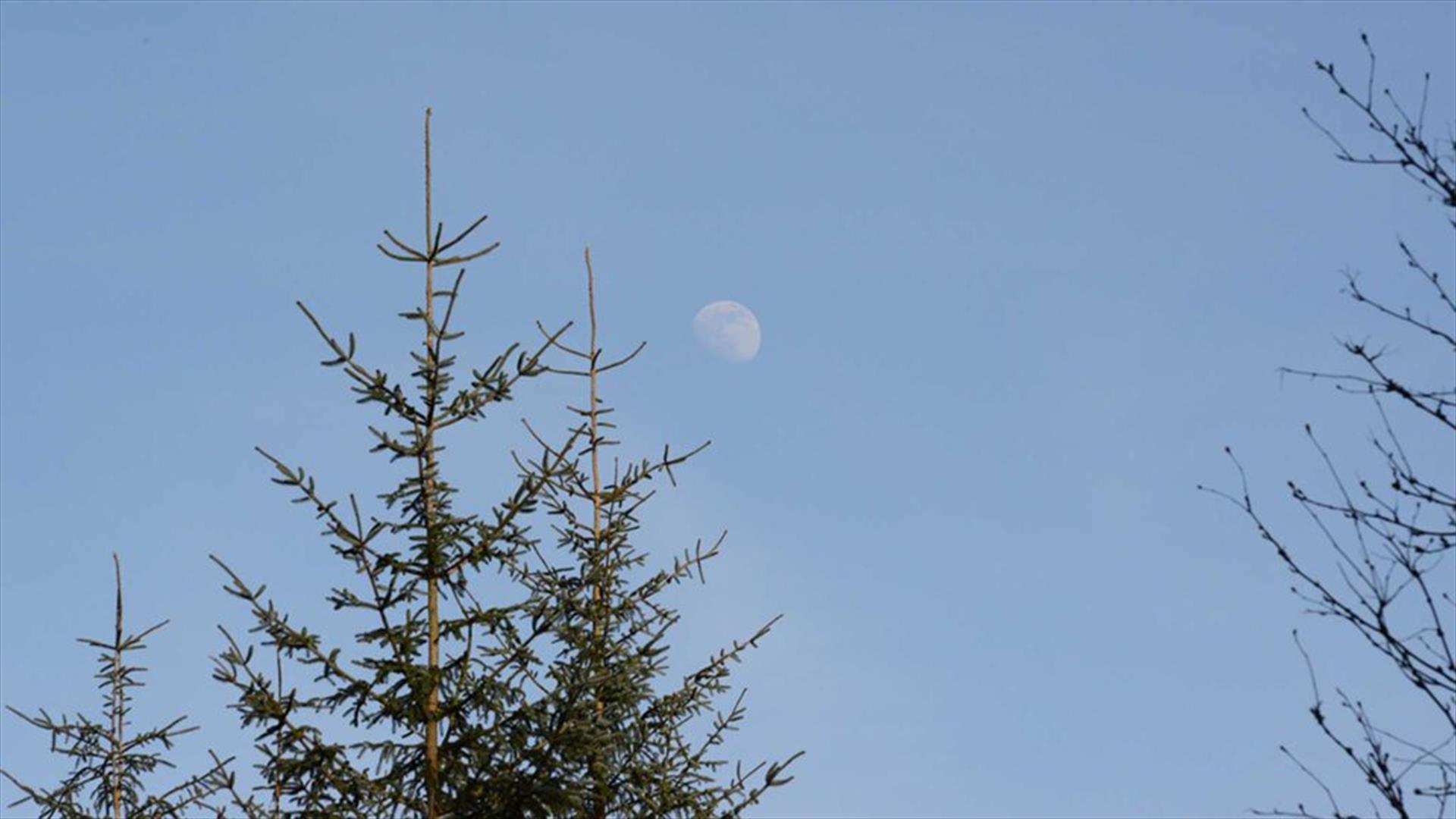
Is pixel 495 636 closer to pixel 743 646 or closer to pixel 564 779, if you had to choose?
pixel 564 779

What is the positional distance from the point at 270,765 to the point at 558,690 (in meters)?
1.62

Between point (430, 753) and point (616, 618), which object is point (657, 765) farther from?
point (430, 753)

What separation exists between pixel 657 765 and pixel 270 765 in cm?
370

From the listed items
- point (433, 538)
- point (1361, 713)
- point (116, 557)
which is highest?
point (116, 557)

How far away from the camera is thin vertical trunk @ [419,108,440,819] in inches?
367

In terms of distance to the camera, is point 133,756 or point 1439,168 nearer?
point 1439,168

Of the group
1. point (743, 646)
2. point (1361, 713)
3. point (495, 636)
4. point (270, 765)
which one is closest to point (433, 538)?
point (495, 636)

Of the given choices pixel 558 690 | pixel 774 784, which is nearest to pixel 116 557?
pixel 558 690

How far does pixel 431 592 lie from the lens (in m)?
9.72

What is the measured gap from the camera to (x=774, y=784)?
11.1 metres

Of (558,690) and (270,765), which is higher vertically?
(558,690)

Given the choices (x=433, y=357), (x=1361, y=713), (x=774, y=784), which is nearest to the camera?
(x=1361, y=713)

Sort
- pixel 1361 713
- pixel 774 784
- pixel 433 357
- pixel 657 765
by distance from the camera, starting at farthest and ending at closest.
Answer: pixel 657 765 → pixel 774 784 → pixel 433 357 → pixel 1361 713

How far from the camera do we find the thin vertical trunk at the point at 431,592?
9.33 metres
